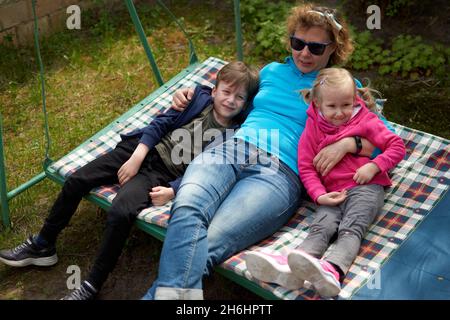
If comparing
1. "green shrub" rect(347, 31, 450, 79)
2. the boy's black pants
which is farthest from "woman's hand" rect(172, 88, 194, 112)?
"green shrub" rect(347, 31, 450, 79)

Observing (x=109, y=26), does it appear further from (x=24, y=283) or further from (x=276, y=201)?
(x=276, y=201)

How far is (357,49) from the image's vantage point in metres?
4.88

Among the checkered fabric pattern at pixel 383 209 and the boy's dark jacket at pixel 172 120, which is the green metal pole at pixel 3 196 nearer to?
the checkered fabric pattern at pixel 383 209

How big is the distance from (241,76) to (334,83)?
1.76 feet

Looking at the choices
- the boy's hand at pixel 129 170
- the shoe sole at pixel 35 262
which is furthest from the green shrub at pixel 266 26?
the shoe sole at pixel 35 262

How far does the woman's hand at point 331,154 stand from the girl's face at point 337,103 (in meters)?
0.11

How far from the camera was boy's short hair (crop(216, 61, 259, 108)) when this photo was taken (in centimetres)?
311

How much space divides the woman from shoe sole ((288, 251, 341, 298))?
331mm

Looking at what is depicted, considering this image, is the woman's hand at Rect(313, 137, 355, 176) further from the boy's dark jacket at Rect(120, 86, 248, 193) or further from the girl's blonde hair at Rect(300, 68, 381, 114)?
the boy's dark jacket at Rect(120, 86, 248, 193)

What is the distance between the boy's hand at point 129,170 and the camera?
10.00 feet

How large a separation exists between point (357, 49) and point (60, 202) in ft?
9.48

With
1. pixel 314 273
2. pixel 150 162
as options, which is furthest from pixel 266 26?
pixel 314 273
